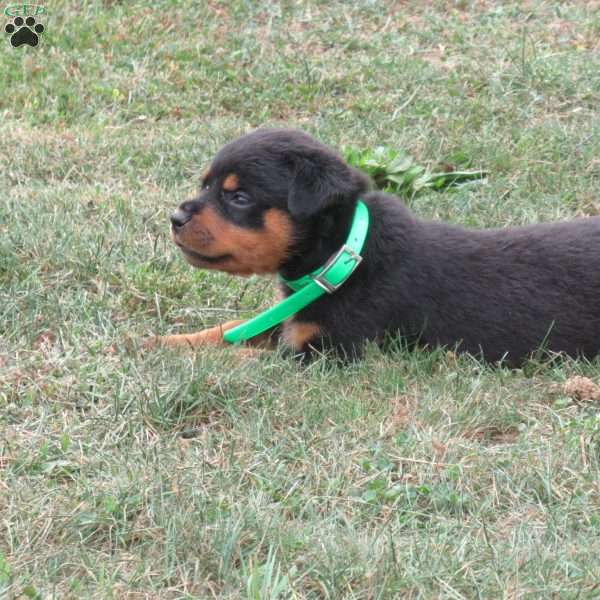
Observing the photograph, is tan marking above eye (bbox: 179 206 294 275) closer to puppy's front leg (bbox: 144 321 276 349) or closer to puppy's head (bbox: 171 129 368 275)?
puppy's head (bbox: 171 129 368 275)

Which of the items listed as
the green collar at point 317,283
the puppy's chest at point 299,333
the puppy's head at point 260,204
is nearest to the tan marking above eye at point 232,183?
the puppy's head at point 260,204

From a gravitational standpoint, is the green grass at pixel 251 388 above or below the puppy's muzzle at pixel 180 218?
below

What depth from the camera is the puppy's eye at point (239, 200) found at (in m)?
4.86

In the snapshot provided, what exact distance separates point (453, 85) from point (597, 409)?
426 cm

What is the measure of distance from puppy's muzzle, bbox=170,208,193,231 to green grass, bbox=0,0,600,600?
0.53 meters

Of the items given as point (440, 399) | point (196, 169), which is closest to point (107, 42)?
point (196, 169)

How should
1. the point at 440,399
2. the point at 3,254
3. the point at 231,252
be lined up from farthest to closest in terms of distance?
the point at 3,254 < the point at 231,252 < the point at 440,399

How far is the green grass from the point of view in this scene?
3.33 m

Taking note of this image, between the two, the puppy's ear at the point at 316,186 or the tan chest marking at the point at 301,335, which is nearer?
the puppy's ear at the point at 316,186

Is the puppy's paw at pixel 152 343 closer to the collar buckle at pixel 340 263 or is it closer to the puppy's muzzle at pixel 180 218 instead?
the puppy's muzzle at pixel 180 218

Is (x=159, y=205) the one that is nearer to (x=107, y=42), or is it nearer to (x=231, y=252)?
(x=231, y=252)

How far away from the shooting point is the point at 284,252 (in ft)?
16.2

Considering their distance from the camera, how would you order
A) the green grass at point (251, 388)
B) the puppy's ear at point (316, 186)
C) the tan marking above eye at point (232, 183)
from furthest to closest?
the tan marking above eye at point (232, 183)
the puppy's ear at point (316, 186)
the green grass at point (251, 388)

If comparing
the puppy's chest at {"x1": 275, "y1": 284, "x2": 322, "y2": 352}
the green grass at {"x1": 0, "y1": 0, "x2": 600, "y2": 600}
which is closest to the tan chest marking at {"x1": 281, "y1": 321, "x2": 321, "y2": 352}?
the puppy's chest at {"x1": 275, "y1": 284, "x2": 322, "y2": 352}
